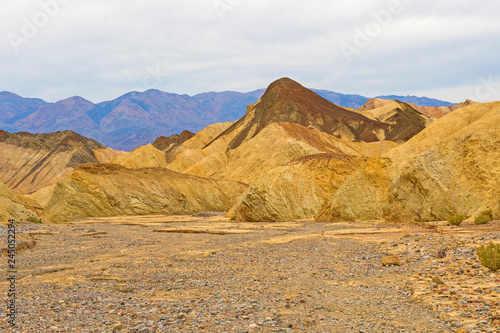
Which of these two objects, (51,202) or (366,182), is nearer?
(366,182)

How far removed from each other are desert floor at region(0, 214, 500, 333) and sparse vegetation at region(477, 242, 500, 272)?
277 mm

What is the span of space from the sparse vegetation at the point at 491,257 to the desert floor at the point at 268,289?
28 cm

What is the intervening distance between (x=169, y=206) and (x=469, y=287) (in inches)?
2120

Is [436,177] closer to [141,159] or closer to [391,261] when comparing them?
[391,261]

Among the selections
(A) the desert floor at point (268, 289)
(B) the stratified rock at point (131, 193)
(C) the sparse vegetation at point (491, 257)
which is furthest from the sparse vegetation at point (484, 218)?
(B) the stratified rock at point (131, 193)

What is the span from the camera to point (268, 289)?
11.6 meters

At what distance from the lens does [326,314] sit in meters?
9.32

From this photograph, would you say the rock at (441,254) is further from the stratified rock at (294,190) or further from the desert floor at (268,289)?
the stratified rock at (294,190)

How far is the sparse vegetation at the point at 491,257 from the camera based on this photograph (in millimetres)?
11023

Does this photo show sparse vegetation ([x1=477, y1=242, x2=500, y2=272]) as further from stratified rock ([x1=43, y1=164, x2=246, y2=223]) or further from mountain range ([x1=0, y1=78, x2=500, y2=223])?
stratified rock ([x1=43, y1=164, x2=246, y2=223])

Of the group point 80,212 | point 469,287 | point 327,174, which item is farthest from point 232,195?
point 469,287

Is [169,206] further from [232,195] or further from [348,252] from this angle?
[348,252]

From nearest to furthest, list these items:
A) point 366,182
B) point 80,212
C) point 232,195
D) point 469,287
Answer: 1. point 469,287
2. point 366,182
3. point 80,212
4. point 232,195

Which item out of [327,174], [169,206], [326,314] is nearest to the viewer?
[326,314]
